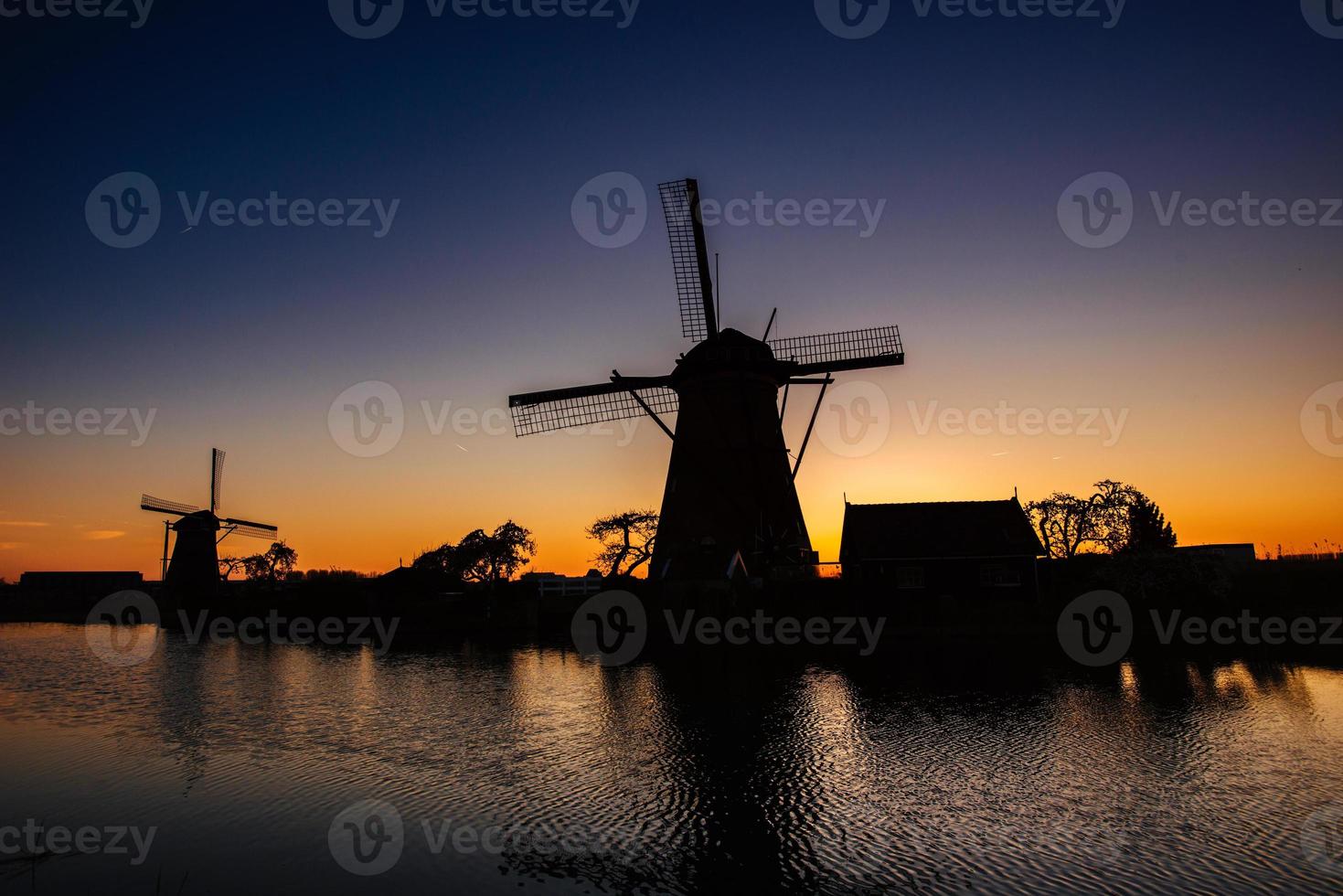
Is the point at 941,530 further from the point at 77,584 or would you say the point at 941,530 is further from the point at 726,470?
the point at 77,584

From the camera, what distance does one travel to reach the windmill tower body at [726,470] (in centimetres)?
3547

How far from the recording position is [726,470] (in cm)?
3550

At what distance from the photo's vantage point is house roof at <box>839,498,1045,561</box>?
126 feet

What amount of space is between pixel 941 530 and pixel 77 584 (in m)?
131

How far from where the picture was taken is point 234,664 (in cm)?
3516

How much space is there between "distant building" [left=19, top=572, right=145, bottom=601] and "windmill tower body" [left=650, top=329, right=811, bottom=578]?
325 feet

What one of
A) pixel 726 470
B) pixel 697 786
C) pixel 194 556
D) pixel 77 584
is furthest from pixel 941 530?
pixel 77 584

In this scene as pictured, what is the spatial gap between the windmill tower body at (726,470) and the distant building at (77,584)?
9894cm

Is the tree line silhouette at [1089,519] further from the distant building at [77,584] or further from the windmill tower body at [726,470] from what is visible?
the distant building at [77,584]

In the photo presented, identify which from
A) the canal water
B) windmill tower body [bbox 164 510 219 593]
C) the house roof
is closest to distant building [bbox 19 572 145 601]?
windmill tower body [bbox 164 510 219 593]

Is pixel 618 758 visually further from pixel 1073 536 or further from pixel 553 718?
pixel 1073 536

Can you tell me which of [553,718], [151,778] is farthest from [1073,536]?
[151,778]

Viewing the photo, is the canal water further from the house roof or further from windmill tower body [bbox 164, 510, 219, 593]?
windmill tower body [bbox 164, 510, 219, 593]

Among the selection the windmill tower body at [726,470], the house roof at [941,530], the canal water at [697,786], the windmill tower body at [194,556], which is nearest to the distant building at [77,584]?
the windmill tower body at [194,556]
